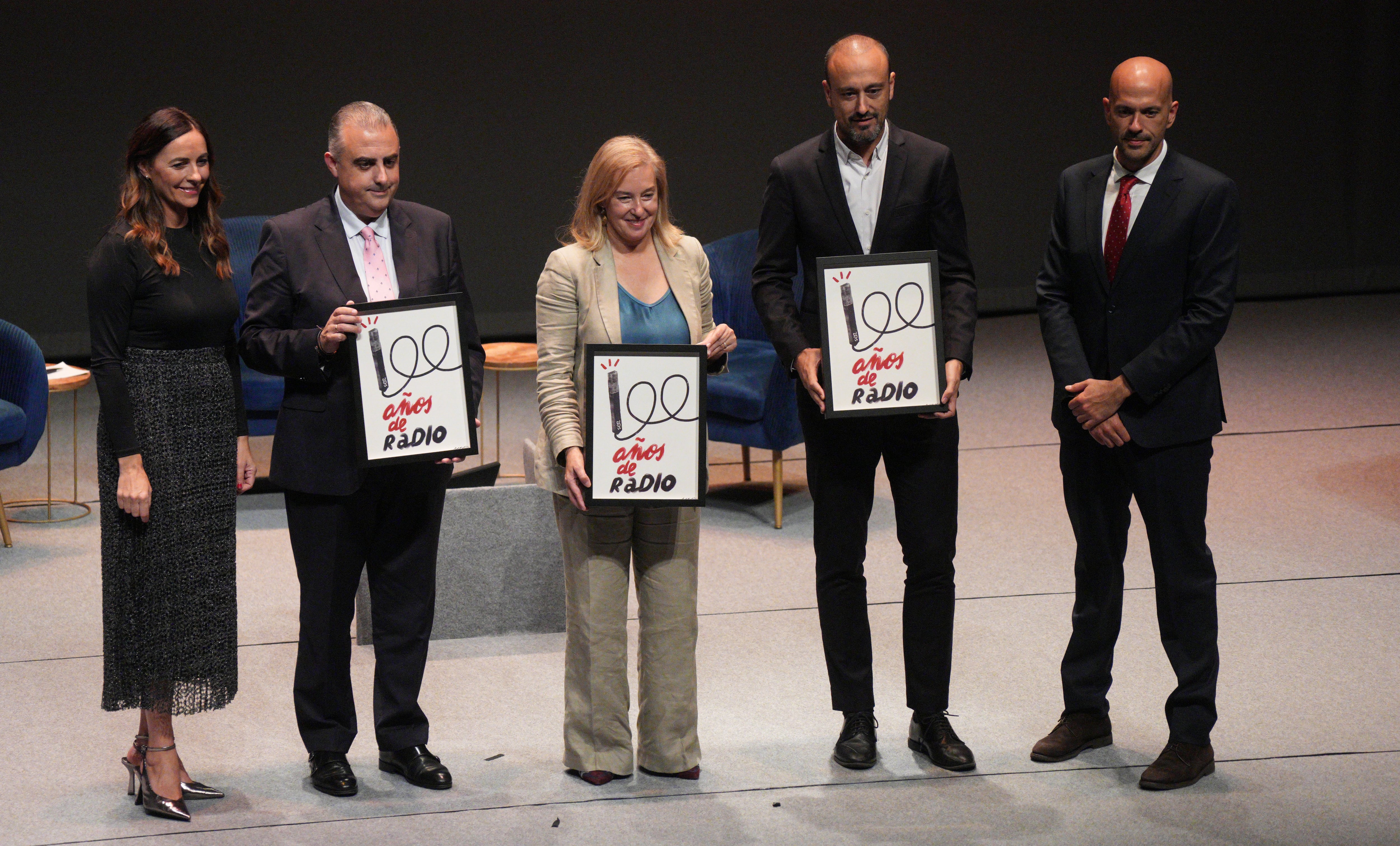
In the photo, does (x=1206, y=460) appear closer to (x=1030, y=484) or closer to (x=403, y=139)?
(x=1030, y=484)

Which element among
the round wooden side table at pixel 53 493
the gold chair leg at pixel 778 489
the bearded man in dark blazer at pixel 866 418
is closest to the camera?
the bearded man in dark blazer at pixel 866 418

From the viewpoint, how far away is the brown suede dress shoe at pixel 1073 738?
3500 millimetres

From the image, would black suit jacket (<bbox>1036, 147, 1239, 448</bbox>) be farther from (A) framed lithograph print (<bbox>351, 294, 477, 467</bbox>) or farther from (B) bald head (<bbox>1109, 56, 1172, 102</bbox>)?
(A) framed lithograph print (<bbox>351, 294, 477, 467</bbox>)

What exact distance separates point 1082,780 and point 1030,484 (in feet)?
9.10

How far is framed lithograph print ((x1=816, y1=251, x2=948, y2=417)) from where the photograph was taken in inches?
125

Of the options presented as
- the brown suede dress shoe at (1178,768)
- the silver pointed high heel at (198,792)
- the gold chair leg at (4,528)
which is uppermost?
the gold chair leg at (4,528)

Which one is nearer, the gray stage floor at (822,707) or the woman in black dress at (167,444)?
the woman in black dress at (167,444)

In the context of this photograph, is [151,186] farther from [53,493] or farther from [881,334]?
[53,493]

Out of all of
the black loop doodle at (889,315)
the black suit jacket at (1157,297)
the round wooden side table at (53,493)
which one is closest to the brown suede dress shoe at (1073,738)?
the black suit jacket at (1157,297)

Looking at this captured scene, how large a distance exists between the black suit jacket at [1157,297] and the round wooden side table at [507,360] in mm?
3014

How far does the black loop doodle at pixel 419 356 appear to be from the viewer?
312 centimetres

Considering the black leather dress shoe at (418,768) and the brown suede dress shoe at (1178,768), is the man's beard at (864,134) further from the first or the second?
the black leather dress shoe at (418,768)

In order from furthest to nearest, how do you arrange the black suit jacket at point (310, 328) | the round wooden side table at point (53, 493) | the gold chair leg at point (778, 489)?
the round wooden side table at point (53, 493) < the gold chair leg at point (778, 489) < the black suit jacket at point (310, 328)

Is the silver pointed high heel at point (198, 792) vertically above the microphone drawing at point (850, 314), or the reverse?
the microphone drawing at point (850, 314)
